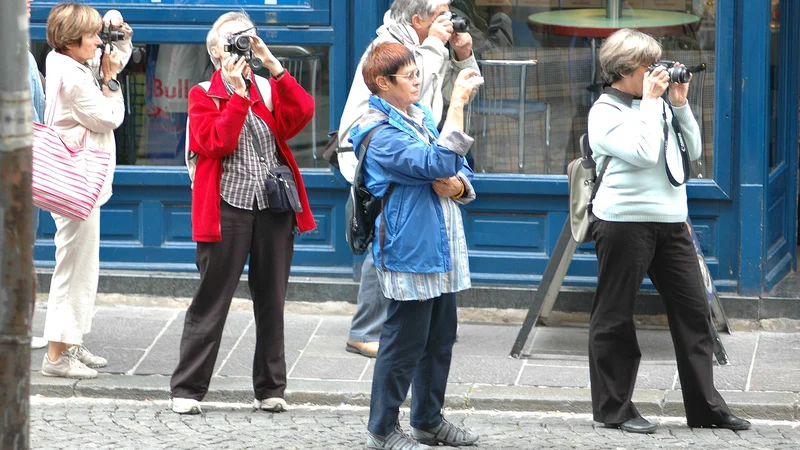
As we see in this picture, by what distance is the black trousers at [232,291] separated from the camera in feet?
20.8

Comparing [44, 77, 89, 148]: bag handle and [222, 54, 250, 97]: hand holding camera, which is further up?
[222, 54, 250, 97]: hand holding camera

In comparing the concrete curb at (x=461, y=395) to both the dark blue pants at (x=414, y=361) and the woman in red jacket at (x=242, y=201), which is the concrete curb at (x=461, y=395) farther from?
the dark blue pants at (x=414, y=361)

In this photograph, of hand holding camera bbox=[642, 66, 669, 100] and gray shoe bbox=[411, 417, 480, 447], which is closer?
hand holding camera bbox=[642, 66, 669, 100]

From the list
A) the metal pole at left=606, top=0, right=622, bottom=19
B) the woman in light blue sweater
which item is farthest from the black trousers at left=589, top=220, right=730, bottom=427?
the metal pole at left=606, top=0, right=622, bottom=19

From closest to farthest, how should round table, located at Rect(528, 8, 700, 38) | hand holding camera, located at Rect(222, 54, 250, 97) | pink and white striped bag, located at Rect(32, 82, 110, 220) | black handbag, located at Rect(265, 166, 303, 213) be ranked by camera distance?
hand holding camera, located at Rect(222, 54, 250, 97) → black handbag, located at Rect(265, 166, 303, 213) → pink and white striped bag, located at Rect(32, 82, 110, 220) → round table, located at Rect(528, 8, 700, 38)

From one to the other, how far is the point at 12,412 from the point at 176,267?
4.48 m

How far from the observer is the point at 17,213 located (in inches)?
148

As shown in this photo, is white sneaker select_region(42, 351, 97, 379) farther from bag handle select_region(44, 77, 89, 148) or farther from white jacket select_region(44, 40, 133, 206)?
bag handle select_region(44, 77, 89, 148)

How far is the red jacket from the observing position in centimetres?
611

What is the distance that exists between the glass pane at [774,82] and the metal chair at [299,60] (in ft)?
8.60

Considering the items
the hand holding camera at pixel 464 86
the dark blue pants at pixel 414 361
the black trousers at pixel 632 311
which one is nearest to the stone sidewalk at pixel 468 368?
the black trousers at pixel 632 311

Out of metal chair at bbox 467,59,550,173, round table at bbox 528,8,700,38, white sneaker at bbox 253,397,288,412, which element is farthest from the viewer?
metal chair at bbox 467,59,550,173

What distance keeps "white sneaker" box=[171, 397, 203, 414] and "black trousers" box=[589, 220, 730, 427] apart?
1862 mm

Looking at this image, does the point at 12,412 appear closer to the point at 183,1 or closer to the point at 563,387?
the point at 563,387
